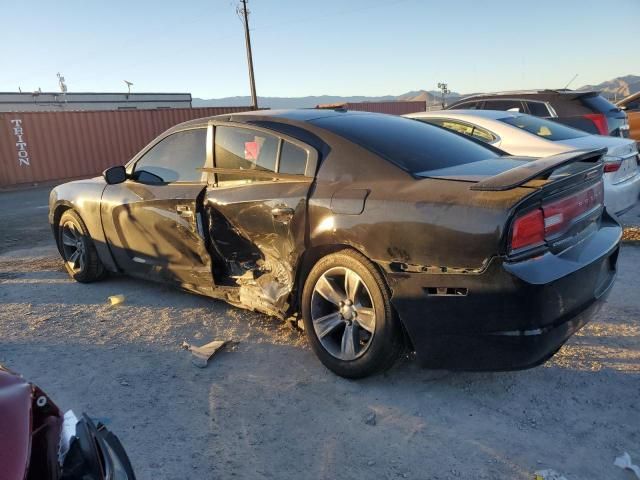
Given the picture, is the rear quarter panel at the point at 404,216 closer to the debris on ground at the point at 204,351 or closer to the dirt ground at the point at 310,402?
the dirt ground at the point at 310,402

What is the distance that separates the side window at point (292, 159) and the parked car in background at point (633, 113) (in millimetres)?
8747

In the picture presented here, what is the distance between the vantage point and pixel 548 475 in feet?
7.36

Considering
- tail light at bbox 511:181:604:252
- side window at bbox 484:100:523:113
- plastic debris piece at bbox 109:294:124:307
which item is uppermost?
side window at bbox 484:100:523:113

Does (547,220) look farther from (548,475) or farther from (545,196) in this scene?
(548,475)

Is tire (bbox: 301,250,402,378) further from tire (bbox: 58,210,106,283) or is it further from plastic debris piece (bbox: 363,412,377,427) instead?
tire (bbox: 58,210,106,283)

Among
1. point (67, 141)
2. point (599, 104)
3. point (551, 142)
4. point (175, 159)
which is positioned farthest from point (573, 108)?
point (67, 141)

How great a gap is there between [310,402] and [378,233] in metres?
1.03

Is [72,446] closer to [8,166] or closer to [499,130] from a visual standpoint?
[499,130]

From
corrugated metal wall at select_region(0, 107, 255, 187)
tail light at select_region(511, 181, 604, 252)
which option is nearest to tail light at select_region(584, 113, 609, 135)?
tail light at select_region(511, 181, 604, 252)

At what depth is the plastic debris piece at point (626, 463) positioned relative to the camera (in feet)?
7.38

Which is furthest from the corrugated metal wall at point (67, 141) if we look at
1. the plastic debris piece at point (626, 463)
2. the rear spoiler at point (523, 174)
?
the plastic debris piece at point (626, 463)

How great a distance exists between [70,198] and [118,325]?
1.68 metres

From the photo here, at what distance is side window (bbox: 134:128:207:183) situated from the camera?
407 centimetres

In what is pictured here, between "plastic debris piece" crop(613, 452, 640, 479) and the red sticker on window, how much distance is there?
8.84ft
